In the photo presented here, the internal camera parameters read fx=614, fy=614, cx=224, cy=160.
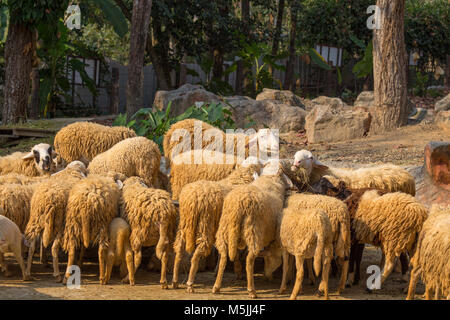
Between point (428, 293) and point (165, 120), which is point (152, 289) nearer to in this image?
point (428, 293)

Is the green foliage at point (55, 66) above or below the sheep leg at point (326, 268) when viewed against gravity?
above

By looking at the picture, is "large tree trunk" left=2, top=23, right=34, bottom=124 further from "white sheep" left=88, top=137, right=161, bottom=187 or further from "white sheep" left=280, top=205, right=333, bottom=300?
"white sheep" left=280, top=205, right=333, bottom=300

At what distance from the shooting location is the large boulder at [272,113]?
13.3 metres

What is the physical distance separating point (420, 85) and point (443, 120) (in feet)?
35.7

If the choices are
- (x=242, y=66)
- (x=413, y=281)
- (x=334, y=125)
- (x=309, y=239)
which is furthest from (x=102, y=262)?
(x=242, y=66)

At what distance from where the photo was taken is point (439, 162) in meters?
7.73

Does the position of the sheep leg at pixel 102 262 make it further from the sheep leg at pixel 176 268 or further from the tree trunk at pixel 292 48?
the tree trunk at pixel 292 48

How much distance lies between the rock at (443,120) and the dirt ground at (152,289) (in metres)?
5.98

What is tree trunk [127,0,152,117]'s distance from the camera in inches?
451

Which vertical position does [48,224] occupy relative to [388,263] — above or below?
above

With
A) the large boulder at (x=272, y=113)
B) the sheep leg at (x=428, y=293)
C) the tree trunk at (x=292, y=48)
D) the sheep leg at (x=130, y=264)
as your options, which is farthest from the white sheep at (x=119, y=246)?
the tree trunk at (x=292, y=48)

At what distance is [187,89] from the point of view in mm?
14227

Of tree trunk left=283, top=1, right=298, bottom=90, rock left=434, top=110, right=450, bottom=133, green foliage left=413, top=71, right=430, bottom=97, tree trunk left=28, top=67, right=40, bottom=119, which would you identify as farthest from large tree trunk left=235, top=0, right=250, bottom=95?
rock left=434, top=110, right=450, bottom=133

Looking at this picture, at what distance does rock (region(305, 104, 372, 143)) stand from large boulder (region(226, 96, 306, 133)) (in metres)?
0.71
